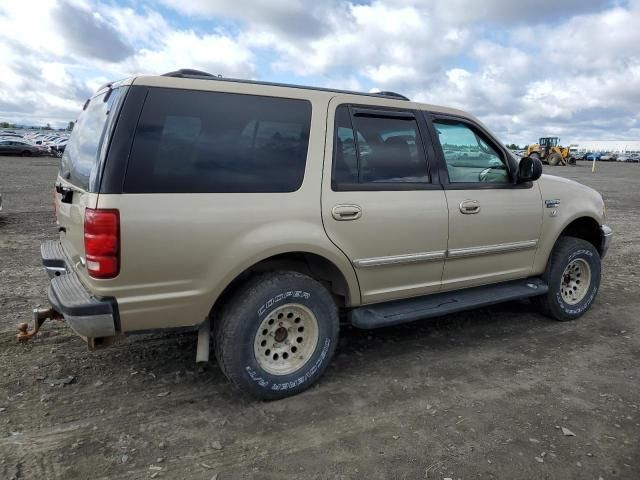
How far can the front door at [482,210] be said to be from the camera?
13.2ft

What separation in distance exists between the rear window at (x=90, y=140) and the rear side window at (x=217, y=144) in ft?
0.67

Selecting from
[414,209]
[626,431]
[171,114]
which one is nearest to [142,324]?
[171,114]

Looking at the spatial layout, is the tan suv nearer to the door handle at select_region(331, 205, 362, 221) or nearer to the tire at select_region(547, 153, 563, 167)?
the door handle at select_region(331, 205, 362, 221)

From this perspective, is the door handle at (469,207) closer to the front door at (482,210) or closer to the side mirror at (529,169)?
the front door at (482,210)

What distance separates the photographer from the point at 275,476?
2.65 metres

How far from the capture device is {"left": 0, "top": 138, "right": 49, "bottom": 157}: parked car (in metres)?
35.8

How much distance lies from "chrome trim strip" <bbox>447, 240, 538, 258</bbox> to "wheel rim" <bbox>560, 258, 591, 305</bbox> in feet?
2.51

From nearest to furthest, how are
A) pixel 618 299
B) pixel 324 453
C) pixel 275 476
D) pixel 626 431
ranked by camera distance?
pixel 275 476 < pixel 324 453 < pixel 626 431 < pixel 618 299

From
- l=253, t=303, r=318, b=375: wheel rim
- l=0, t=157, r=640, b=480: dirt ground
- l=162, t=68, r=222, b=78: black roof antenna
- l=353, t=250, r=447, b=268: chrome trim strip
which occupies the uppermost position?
l=162, t=68, r=222, b=78: black roof antenna

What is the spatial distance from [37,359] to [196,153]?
7.09 feet

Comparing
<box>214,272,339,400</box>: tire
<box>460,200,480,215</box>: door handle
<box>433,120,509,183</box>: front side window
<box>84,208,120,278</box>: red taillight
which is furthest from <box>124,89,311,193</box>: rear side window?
<box>460,200,480,215</box>: door handle

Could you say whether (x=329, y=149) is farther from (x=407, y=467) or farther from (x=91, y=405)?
(x=91, y=405)

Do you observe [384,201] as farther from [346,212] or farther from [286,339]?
[286,339]

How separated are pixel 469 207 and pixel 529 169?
0.71 meters
